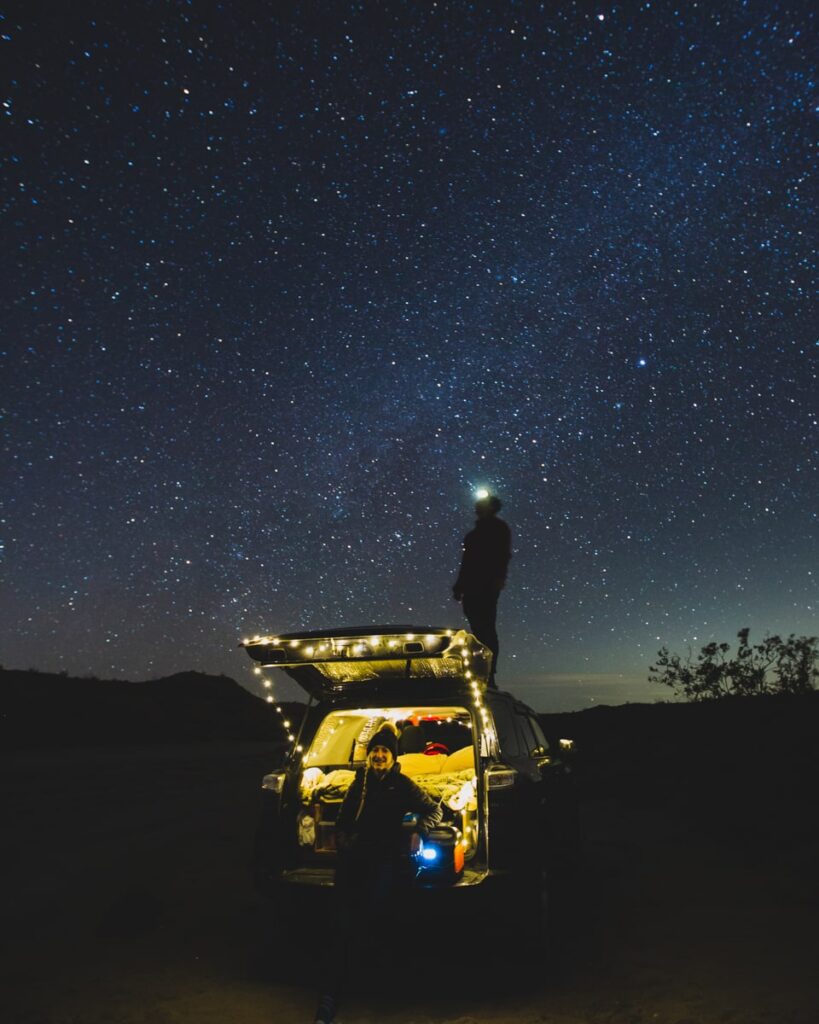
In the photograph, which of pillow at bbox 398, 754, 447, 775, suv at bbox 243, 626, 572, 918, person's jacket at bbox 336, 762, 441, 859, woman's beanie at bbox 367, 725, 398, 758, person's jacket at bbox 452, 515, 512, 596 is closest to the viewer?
person's jacket at bbox 336, 762, 441, 859

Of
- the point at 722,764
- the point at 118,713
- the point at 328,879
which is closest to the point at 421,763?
the point at 328,879

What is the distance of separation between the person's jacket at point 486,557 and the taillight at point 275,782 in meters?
4.28

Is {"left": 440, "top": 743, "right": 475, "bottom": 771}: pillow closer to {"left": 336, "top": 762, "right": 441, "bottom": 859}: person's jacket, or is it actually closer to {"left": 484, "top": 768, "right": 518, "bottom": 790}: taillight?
{"left": 484, "top": 768, "right": 518, "bottom": 790}: taillight

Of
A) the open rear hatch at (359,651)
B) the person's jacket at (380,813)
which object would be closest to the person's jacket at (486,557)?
the open rear hatch at (359,651)

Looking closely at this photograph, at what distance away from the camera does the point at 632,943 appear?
5.51 meters

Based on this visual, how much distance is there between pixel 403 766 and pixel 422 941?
166 centimetres

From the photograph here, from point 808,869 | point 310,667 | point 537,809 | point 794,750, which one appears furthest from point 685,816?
point 310,667

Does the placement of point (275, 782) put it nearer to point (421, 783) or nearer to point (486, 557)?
point (421, 783)

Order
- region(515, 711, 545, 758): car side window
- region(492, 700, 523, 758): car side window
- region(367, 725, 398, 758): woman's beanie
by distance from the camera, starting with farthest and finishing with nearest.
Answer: region(515, 711, 545, 758): car side window → region(492, 700, 523, 758): car side window → region(367, 725, 398, 758): woman's beanie

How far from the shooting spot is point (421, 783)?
6883 millimetres

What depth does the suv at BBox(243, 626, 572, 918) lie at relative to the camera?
16.3 feet

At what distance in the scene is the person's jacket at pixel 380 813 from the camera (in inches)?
178

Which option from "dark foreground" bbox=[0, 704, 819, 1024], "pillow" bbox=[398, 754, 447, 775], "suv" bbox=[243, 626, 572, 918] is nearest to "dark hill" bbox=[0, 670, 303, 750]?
"dark foreground" bbox=[0, 704, 819, 1024]

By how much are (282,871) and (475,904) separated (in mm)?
1312
